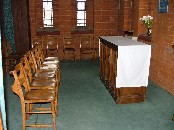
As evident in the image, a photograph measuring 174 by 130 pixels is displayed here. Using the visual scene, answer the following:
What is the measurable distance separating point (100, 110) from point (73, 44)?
4.44 metres

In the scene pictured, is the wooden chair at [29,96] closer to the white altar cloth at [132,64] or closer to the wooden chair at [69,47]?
the white altar cloth at [132,64]

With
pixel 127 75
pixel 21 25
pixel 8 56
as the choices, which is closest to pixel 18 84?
pixel 127 75

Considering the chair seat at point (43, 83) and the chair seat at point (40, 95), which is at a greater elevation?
the chair seat at point (43, 83)

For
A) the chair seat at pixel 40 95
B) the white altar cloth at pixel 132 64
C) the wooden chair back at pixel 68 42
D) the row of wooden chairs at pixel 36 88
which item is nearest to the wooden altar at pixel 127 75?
the white altar cloth at pixel 132 64

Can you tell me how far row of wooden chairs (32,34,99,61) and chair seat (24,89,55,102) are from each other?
4489mm

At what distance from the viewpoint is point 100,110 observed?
4301 millimetres

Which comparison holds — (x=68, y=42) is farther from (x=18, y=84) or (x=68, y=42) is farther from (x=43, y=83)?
(x=18, y=84)

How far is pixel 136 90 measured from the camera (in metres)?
4.55

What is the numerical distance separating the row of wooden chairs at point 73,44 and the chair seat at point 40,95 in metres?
4.49

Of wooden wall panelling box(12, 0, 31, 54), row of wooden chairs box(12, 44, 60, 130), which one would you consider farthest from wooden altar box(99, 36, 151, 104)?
wooden wall panelling box(12, 0, 31, 54)

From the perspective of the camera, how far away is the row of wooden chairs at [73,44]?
8.25 m

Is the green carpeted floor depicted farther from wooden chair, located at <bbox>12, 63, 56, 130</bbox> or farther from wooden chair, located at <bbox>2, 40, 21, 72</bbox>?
wooden chair, located at <bbox>2, 40, 21, 72</bbox>

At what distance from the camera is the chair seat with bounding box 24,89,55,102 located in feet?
11.3

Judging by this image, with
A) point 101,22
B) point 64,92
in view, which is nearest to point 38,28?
point 101,22
